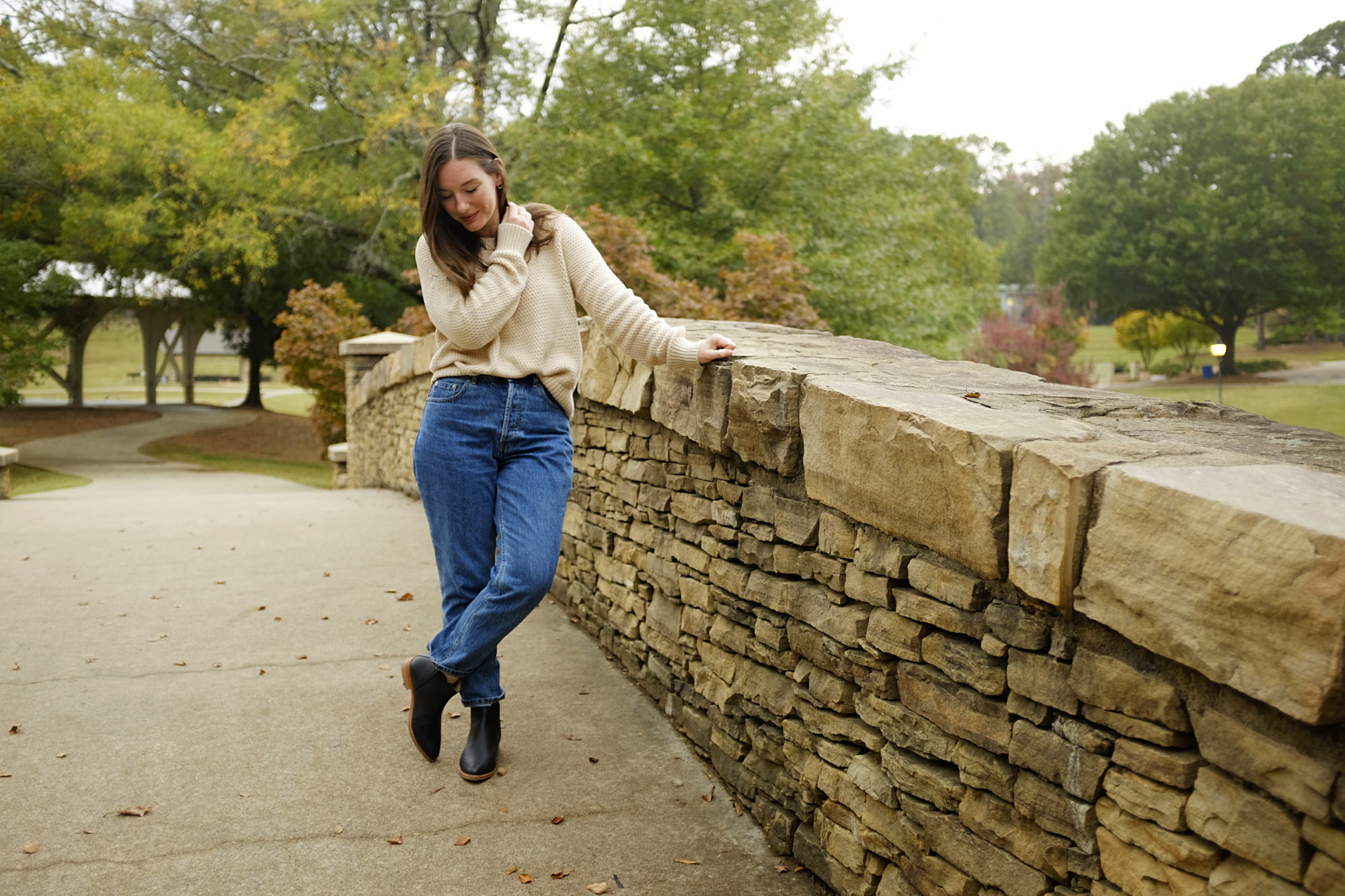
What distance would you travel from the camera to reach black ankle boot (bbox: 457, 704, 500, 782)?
118 inches

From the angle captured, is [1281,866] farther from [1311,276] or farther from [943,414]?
[1311,276]

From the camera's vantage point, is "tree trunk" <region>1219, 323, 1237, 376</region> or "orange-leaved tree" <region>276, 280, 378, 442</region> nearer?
"tree trunk" <region>1219, 323, 1237, 376</region>

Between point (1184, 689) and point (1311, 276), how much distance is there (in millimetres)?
12129

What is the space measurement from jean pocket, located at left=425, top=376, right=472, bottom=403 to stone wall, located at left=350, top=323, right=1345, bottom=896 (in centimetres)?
74

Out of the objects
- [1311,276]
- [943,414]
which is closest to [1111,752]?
[943,414]

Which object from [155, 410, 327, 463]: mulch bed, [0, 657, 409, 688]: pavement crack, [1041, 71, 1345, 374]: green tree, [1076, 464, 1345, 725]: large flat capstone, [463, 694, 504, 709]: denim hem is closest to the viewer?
[1076, 464, 1345, 725]: large flat capstone

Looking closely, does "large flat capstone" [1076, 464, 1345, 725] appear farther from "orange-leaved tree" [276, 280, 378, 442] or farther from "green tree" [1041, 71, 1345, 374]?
"orange-leaved tree" [276, 280, 378, 442]

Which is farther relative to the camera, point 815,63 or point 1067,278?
point 1067,278

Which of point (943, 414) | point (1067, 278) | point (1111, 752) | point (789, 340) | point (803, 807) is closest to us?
point (1111, 752)

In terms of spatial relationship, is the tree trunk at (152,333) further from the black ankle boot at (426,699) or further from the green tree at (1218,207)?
the black ankle boot at (426,699)

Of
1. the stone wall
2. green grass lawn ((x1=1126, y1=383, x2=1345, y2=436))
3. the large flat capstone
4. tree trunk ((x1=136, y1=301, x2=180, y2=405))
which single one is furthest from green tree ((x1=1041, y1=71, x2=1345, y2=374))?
tree trunk ((x1=136, y1=301, x2=180, y2=405))

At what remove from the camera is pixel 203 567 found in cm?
573

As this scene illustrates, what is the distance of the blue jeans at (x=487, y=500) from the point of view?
2.80m

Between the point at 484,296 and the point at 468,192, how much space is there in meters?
0.32
